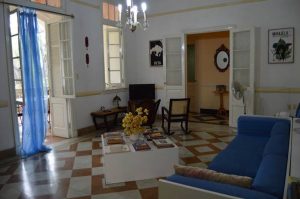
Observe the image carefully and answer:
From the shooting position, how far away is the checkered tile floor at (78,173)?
2.96 m

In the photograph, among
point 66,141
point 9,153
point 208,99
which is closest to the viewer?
point 9,153

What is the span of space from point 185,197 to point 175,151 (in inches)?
69.7

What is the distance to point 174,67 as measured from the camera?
673 centimetres

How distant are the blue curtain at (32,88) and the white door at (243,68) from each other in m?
3.89

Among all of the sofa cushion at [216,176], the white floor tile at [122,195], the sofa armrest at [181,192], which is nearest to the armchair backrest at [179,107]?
the white floor tile at [122,195]

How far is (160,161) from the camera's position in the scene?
129 inches

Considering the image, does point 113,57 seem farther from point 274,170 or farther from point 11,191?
point 274,170

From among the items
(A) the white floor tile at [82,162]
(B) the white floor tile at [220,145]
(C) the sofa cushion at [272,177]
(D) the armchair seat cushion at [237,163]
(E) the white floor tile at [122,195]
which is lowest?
(E) the white floor tile at [122,195]

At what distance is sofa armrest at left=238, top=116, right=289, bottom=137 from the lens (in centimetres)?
346

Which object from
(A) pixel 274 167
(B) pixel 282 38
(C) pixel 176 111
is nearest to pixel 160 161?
(A) pixel 274 167

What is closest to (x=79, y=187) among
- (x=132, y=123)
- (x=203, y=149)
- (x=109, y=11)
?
(x=132, y=123)

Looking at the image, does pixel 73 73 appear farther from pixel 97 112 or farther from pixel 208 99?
pixel 208 99

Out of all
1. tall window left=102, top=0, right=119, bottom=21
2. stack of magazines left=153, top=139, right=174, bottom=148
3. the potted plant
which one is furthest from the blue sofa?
tall window left=102, top=0, right=119, bottom=21

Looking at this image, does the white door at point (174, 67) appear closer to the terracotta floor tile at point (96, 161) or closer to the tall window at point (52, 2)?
the tall window at point (52, 2)
